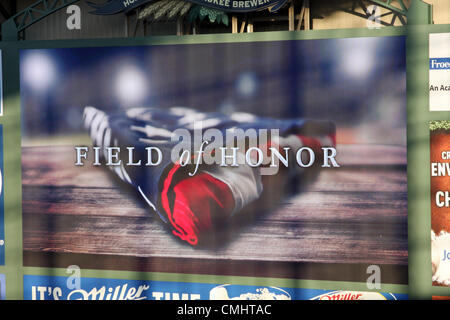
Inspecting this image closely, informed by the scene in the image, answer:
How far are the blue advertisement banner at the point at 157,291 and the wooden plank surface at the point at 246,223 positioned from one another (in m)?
0.22

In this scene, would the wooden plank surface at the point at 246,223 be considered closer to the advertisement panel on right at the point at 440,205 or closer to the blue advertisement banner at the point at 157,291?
the blue advertisement banner at the point at 157,291

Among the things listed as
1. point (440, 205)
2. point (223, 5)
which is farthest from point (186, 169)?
point (440, 205)

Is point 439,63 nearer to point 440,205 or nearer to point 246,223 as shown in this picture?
point 440,205

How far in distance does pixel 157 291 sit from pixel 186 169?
1624 millimetres

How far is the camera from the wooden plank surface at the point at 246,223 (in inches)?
213

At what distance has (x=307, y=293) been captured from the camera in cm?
555

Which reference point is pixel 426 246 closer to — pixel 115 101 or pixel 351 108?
pixel 351 108

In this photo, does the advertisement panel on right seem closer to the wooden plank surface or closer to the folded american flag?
the wooden plank surface

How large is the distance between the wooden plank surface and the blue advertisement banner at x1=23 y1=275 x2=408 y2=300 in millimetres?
223

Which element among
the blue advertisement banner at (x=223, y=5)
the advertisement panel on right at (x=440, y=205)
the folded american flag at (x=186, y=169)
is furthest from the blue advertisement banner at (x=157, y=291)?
the blue advertisement banner at (x=223, y=5)

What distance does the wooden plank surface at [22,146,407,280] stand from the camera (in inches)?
213

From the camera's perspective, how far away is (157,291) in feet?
19.2
